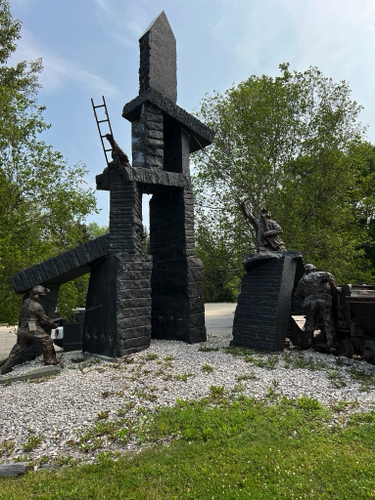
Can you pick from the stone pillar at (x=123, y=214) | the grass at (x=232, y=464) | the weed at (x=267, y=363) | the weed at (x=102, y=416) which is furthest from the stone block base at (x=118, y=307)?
the grass at (x=232, y=464)

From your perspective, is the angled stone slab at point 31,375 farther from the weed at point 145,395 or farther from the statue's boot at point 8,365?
the weed at point 145,395

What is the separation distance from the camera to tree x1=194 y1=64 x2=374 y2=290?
739 inches

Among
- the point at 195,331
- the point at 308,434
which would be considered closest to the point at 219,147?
the point at 195,331

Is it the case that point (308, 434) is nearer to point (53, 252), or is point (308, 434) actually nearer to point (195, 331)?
point (195, 331)

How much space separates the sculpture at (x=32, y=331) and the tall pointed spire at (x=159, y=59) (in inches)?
264

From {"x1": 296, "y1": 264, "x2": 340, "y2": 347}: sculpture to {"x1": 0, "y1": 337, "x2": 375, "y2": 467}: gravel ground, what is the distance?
23.6 inches

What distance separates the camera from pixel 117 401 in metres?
6.10

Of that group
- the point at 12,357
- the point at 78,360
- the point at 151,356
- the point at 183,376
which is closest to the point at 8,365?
the point at 12,357

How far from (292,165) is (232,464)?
17355 mm

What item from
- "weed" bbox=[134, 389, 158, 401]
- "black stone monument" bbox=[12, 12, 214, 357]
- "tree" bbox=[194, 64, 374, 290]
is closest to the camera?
"weed" bbox=[134, 389, 158, 401]

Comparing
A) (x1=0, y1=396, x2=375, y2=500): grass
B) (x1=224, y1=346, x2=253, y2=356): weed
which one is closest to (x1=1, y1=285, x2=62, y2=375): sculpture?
(x1=0, y1=396, x2=375, y2=500): grass

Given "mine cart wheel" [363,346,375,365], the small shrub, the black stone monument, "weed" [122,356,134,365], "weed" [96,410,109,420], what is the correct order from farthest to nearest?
1. the black stone monument
2. "weed" [122,356,134,365]
3. "mine cart wheel" [363,346,375,365]
4. the small shrub
5. "weed" [96,410,109,420]

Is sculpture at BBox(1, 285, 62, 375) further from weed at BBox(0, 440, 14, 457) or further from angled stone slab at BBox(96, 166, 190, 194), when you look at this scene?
weed at BBox(0, 440, 14, 457)

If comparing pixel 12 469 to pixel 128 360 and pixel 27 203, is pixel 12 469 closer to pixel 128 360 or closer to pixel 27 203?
pixel 128 360
